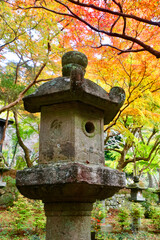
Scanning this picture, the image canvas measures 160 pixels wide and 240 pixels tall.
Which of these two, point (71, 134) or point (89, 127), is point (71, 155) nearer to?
point (71, 134)

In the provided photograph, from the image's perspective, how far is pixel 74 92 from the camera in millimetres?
3227

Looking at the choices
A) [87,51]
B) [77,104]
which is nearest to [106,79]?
[87,51]

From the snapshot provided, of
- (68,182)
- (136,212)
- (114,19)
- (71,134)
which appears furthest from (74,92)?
(136,212)

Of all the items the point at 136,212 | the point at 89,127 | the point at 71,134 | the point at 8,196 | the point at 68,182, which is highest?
the point at 89,127

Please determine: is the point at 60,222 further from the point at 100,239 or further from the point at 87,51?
the point at 87,51

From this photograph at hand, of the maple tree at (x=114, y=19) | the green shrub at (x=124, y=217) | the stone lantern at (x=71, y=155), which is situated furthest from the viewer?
the green shrub at (x=124, y=217)

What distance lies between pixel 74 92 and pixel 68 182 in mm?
1263

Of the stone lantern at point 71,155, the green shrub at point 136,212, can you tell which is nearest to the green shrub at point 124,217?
the green shrub at point 136,212

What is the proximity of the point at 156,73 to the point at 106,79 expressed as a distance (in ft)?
5.72

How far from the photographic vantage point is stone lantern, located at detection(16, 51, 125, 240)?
293cm

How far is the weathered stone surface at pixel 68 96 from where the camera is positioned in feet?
10.8

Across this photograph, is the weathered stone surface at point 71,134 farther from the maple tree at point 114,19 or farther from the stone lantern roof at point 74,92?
Answer: the maple tree at point 114,19

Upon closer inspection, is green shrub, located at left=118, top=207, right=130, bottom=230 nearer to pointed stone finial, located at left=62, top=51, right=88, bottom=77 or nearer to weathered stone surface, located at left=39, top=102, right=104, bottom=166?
weathered stone surface, located at left=39, top=102, right=104, bottom=166

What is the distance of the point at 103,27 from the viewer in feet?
20.2
